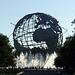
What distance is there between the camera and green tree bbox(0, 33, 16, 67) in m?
60.8

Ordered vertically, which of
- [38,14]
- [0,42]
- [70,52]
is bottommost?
[70,52]

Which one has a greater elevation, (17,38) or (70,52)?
(17,38)

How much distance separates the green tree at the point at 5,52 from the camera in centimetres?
6081

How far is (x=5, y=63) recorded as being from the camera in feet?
213

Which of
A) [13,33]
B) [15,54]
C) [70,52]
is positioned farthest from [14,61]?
[70,52]

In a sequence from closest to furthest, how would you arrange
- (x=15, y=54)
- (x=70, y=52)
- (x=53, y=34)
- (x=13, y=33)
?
1. (x=70, y=52)
2. (x=53, y=34)
3. (x=13, y=33)
4. (x=15, y=54)

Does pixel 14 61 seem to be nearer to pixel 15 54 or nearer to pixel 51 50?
pixel 15 54

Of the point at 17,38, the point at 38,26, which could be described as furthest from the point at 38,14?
the point at 17,38

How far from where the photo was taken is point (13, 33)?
211 feet

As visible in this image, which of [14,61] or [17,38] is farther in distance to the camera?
[14,61]

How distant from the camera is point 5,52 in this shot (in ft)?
202

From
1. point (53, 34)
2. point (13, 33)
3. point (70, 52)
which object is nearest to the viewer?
point (70, 52)

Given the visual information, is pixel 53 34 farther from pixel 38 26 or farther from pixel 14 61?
pixel 14 61

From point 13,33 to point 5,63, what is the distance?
6.79 m
